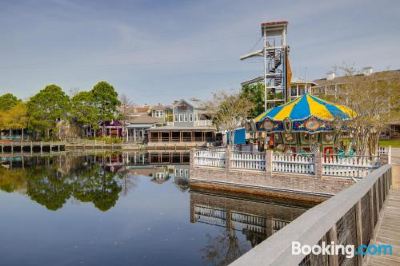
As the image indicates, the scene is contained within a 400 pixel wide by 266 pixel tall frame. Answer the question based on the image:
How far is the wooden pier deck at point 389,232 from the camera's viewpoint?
4.77 meters

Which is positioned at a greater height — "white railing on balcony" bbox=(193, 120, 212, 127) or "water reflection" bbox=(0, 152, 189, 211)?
"white railing on balcony" bbox=(193, 120, 212, 127)

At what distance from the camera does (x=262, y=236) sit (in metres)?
11.9

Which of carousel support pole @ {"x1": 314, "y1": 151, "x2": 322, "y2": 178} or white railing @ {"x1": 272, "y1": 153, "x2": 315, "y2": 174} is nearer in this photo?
carousel support pole @ {"x1": 314, "y1": 151, "x2": 322, "y2": 178}

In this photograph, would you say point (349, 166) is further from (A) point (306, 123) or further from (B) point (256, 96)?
(B) point (256, 96)

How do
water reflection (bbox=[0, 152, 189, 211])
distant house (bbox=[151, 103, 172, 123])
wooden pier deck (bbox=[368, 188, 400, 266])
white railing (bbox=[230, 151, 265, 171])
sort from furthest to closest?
distant house (bbox=[151, 103, 172, 123]), water reflection (bbox=[0, 152, 189, 211]), white railing (bbox=[230, 151, 265, 171]), wooden pier deck (bbox=[368, 188, 400, 266])

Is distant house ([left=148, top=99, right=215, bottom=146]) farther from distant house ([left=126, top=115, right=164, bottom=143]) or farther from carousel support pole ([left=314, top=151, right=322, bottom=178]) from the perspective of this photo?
carousel support pole ([left=314, top=151, right=322, bottom=178])

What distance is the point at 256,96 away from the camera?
48406 mm

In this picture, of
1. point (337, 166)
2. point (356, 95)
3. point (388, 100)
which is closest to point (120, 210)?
point (337, 166)

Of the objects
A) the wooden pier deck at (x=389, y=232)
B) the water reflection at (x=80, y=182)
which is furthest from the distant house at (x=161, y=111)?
the wooden pier deck at (x=389, y=232)

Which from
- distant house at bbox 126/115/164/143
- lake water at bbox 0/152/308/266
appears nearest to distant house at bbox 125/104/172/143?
distant house at bbox 126/115/164/143

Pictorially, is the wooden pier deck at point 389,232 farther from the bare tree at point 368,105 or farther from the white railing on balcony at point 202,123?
the white railing on balcony at point 202,123

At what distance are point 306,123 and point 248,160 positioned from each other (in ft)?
13.2

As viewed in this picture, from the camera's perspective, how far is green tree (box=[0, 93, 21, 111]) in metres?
70.3

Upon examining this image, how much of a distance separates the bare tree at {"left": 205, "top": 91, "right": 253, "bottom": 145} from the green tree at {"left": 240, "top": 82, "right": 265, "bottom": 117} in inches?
30.1
